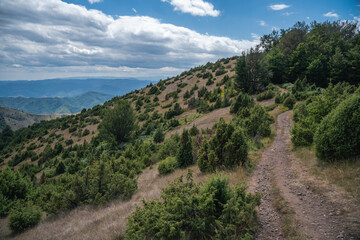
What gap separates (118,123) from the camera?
84.4ft

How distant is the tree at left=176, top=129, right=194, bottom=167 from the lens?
1109 centimetres

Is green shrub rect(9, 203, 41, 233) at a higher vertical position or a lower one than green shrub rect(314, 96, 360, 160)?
lower

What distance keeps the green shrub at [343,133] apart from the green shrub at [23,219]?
12.1 m

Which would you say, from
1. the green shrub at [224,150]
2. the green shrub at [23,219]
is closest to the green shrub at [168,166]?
the green shrub at [224,150]

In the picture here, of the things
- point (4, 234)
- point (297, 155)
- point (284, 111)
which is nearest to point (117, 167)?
point (4, 234)

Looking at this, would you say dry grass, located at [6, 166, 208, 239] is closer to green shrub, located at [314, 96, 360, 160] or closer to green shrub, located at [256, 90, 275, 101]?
green shrub, located at [314, 96, 360, 160]

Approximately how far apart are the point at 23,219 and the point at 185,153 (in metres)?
8.14

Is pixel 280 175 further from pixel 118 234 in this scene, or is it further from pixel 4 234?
pixel 4 234

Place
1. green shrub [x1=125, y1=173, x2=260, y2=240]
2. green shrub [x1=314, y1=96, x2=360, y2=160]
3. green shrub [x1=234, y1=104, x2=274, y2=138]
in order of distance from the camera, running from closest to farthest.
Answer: green shrub [x1=125, y1=173, x2=260, y2=240]
green shrub [x1=314, y1=96, x2=360, y2=160]
green shrub [x1=234, y1=104, x2=274, y2=138]

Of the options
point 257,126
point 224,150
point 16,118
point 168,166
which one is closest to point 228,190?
point 224,150

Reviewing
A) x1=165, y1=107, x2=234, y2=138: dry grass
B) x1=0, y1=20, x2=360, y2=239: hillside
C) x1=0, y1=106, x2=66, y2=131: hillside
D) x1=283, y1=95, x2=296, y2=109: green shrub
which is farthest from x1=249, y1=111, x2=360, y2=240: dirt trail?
x1=0, y1=106, x2=66, y2=131: hillside

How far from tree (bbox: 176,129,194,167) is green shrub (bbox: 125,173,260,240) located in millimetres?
6542

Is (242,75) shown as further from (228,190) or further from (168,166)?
(228,190)

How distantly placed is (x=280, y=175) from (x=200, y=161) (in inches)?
132
